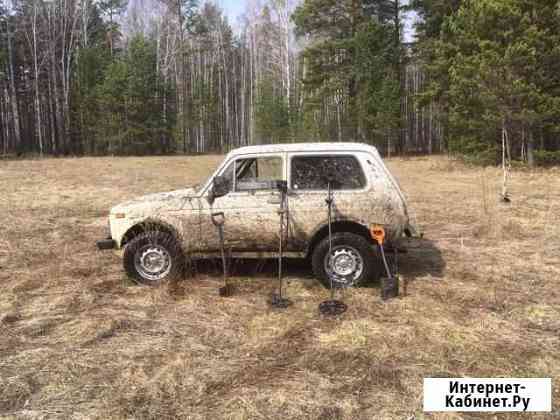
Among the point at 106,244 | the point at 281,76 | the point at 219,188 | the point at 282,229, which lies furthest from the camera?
the point at 281,76

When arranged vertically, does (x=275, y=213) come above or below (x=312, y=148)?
below

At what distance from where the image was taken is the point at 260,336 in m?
4.52

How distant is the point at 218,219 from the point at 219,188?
0.38 metres

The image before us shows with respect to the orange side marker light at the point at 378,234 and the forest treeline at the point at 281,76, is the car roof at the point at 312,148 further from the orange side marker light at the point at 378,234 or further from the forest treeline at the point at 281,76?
the forest treeline at the point at 281,76

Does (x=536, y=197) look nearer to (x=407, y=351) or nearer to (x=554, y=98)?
(x=554, y=98)

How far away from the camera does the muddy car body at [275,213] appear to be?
564cm

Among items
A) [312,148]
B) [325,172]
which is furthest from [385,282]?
[312,148]

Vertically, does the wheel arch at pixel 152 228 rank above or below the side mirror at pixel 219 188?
below

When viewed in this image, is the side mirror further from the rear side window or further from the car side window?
the rear side window

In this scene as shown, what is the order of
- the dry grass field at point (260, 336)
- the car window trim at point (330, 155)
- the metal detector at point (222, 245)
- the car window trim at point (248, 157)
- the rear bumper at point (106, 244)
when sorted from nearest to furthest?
the dry grass field at point (260, 336)
the metal detector at point (222, 245)
the car window trim at point (330, 155)
the car window trim at point (248, 157)
the rear bumper at point (106, 244)

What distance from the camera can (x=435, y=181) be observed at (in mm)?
18031

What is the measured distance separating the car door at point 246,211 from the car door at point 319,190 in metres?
0.20

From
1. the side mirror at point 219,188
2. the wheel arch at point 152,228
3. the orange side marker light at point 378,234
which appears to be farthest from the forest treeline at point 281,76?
the wheel arch at point 152,228

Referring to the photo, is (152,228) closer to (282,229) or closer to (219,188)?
(219,188)
